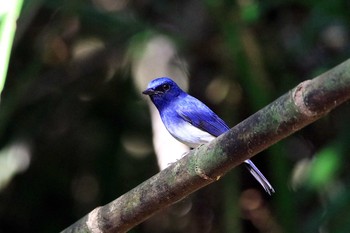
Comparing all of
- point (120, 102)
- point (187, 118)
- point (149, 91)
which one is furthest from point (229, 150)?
point (120, 102)

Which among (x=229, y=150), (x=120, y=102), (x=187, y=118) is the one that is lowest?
(x=120, y=102)

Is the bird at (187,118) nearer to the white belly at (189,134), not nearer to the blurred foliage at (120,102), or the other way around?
the white belly at (189,134)

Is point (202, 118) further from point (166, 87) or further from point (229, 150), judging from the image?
point (229, 150)

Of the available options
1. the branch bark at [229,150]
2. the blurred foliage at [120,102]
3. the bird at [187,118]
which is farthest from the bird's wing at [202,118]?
the branch bark at [229,150]

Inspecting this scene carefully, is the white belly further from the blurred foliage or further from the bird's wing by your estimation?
the blurred foliage

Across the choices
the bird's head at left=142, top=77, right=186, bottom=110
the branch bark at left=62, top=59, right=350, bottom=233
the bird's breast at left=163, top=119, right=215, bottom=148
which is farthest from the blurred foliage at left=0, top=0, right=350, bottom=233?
the branch bark at left=62, top=59, right=350, bottom=233

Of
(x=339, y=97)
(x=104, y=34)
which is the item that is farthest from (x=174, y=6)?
(x=339, y=97)
